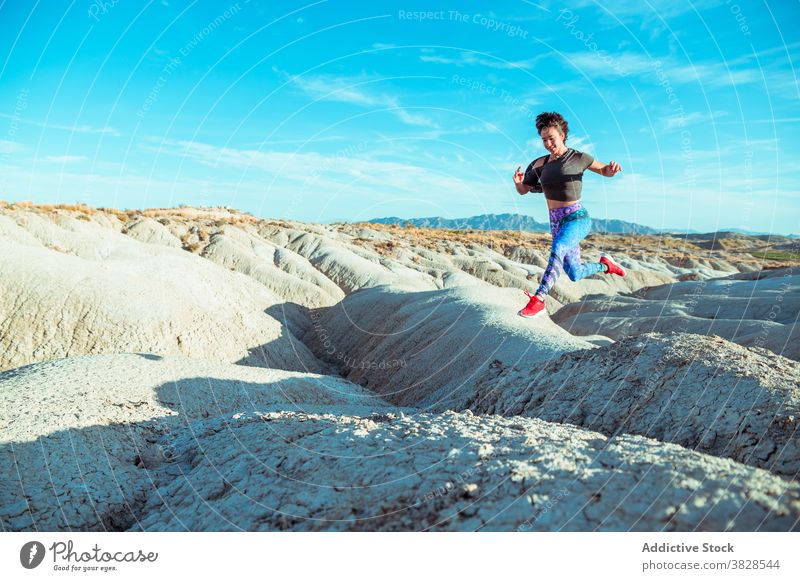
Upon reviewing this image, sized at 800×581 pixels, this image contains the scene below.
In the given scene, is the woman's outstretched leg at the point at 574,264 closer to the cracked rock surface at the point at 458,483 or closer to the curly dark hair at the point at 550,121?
the curly dark hair at the point at 550,121

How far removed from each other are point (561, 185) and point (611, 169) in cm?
39

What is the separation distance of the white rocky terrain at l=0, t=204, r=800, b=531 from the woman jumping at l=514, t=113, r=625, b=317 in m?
1.41

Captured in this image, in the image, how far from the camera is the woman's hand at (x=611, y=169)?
11.9ft

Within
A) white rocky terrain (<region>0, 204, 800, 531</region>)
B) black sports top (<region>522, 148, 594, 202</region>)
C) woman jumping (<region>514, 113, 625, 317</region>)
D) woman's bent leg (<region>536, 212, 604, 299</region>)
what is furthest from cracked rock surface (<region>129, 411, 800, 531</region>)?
black sports top (<region>522, 148, 594, 202</region>)

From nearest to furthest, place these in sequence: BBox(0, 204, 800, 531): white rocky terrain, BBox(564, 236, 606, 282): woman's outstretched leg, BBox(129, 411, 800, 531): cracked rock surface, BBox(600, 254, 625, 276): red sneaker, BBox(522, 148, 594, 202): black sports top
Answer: BBox(129, 411, 800, 531): cracked rock surface → BBox(0, 204, 800, 531): white rocky terrain → BBox(522, 148, 594, 202): black sports top → BBox(564, 236, 606, 282): woman's outstretched leg → BBox(600, 254, 625, 276): red sneaker

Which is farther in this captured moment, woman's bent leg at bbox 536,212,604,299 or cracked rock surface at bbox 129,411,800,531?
woman's bent leg at bbox 536,212,604,299

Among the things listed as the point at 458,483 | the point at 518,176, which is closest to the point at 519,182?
the point at 518,176

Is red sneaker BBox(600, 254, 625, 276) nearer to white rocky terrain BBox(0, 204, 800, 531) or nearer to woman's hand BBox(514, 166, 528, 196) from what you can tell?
woman's hand BBox(514, 166, 528, 196)

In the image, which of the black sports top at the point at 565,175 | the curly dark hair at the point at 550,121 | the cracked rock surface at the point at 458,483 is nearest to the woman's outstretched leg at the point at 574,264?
the black sports top at the point at 565,175

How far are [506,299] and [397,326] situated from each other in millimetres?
4752

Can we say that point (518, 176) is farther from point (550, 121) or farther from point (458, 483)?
point (458, 483)

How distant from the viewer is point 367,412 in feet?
28.8

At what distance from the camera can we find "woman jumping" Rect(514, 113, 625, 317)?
3.62m

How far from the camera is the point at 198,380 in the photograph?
934 centimetres
